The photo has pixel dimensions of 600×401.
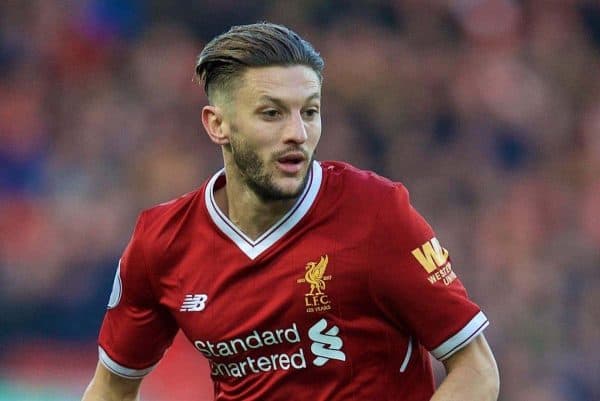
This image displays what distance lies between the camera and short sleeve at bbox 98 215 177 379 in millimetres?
4141

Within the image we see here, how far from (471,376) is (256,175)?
86 cm

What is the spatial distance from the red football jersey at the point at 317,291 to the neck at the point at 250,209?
0.03m

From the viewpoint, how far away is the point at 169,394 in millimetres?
8555

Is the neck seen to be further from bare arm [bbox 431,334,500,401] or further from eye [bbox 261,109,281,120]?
bare arm [bbox 431,334,500,401]

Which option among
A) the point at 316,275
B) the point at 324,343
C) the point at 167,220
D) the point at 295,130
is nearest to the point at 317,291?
Answer: the point at 316,275

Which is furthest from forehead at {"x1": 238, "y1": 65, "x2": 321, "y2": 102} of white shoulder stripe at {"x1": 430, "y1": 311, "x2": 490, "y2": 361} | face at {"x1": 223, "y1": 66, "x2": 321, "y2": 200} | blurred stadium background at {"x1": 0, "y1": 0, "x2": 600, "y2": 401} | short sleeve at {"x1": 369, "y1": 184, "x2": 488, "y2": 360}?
blurred stadium background at {"x1": 0, "y1": 0, "x2": 600, "y2": 401}

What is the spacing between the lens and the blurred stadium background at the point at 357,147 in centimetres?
958

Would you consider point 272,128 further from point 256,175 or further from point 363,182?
point 363,182

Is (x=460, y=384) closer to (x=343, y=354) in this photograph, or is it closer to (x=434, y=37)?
(x=343, y=354)

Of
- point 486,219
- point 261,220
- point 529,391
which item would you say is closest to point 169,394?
point 529,391

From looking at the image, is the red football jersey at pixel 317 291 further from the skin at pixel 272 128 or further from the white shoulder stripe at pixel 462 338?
the skin at pixel 272 128

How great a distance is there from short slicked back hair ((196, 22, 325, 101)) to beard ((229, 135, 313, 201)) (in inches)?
7.4

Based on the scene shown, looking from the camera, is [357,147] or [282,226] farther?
[357,147]

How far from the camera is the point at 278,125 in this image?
383 centimetres
